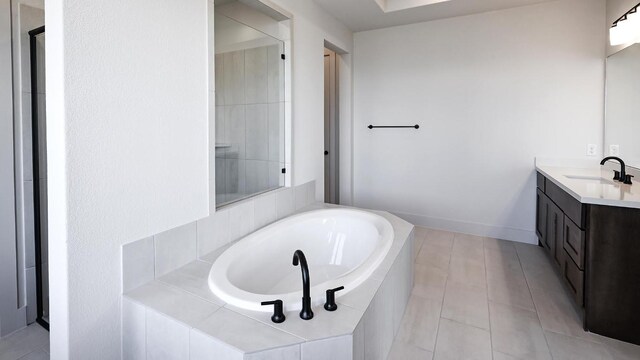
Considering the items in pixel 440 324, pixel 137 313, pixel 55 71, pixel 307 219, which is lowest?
pixel 440 324

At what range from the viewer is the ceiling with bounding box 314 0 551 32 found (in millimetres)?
3025

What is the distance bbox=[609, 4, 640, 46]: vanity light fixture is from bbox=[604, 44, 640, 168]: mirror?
7 centimetres

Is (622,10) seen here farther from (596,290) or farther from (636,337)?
(636,337)

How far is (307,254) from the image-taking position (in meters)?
2.38

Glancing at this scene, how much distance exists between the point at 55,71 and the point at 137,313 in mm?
949

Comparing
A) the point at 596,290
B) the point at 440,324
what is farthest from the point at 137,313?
the point at 596,290

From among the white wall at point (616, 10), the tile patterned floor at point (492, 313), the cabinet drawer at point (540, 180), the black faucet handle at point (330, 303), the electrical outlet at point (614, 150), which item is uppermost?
the white wall at point (616, 10)

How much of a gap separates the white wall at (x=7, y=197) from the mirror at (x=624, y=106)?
12.9 ft

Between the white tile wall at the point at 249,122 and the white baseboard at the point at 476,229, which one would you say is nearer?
the white tile wall at the point at 249,122

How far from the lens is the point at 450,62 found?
3.48 meters

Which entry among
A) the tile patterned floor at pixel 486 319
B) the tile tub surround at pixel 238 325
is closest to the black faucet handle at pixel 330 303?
the tile tub surround at pixel 238 325

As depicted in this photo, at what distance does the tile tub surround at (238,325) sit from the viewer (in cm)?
109

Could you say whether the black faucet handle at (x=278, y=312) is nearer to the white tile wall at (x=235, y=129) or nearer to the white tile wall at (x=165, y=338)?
the white tile wall at (x=165, y=338)

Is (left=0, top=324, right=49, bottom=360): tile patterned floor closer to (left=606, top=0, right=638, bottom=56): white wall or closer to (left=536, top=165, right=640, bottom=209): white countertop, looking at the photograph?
(left=536, top=165, right=640, bottom=209): white countertop
